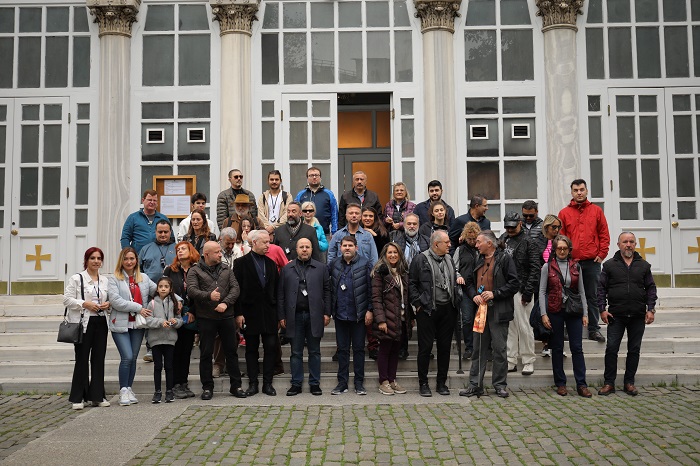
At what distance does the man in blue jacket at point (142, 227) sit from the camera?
11.0 m

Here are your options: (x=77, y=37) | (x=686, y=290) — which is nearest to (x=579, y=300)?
(x=686, y=290)

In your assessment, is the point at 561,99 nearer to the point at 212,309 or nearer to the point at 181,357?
the point at 212,309

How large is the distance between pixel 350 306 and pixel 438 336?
1.20 meters

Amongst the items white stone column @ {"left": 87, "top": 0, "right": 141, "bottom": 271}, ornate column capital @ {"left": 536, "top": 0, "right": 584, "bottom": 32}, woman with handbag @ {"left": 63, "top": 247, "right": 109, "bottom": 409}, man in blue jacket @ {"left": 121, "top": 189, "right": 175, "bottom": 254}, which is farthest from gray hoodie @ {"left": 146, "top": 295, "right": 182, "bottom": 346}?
ornate column capital @ {"left": 536, "top": 0, "right": 584, "bottom": 32}

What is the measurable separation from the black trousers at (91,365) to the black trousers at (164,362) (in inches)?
24.4

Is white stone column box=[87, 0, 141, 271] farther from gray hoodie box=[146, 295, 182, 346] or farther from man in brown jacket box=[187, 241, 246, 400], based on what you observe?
man in brown jacket box=[187, 241, 246, 400]

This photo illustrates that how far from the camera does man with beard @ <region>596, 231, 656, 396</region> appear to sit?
30.6 feet

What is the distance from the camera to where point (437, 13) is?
13.9 meters

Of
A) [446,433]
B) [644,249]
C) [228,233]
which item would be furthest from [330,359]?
[644,249]

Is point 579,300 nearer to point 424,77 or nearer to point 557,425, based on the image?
point 557,425

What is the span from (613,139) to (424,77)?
12.2 feet

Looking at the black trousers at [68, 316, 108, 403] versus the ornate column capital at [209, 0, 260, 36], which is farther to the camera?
the ornate column capital at [209, 0, 260, 36]

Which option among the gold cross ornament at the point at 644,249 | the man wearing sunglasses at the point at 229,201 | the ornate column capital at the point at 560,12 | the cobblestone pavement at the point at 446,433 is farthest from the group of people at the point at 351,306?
the ornate column capital at the point at 560,12

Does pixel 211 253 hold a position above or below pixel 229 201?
below
